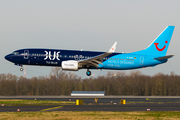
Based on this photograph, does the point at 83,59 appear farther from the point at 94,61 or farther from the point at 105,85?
the point at 105,85

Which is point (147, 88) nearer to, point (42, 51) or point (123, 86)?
point (123, 86)

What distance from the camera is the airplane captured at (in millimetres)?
53594

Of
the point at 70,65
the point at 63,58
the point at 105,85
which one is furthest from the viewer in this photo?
the point at 105,85

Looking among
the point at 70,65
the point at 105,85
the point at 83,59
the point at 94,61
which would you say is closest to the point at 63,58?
the point at 70,65

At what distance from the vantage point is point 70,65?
5281 centimetres

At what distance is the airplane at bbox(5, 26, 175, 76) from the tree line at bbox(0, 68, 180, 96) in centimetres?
5156

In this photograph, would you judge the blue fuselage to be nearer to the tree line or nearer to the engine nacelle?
the engine nacelle

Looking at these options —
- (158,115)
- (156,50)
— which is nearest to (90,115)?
(158,115)

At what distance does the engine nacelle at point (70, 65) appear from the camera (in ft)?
172

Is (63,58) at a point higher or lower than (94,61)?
higher

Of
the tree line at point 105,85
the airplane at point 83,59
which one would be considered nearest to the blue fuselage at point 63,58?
the airplane at point 83,59

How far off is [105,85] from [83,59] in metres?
63.4

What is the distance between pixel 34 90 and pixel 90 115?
3336 inches

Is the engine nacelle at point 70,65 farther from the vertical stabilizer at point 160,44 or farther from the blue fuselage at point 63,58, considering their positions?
the vertical stabilizer at point 160,44
